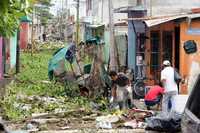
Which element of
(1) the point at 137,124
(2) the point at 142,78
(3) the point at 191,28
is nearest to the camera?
(1) the point at 137,124

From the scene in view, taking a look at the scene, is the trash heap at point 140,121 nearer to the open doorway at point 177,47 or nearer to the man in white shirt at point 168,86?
the man in white shirt at point 168,86

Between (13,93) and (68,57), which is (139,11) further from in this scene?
(13,93)

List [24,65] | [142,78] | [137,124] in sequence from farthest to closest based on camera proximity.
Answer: [24,65]
[142,78]
[137,124]

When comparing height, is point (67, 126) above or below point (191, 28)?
below

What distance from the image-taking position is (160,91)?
1714 cm

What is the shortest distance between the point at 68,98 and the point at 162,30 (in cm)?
491

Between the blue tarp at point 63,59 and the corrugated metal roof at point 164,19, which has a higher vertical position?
the corrugated metal roof at point 164,19

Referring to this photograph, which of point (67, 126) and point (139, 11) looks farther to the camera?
point (139, 11)

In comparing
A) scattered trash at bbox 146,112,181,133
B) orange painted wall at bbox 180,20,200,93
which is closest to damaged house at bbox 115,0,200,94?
orange painted wall at bbox 180,20,200,93

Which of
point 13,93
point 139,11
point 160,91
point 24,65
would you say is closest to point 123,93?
point 160,91

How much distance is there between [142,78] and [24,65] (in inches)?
506

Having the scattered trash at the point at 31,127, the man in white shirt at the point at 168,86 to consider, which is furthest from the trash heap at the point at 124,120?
the man in white shirt at the point at 168,86

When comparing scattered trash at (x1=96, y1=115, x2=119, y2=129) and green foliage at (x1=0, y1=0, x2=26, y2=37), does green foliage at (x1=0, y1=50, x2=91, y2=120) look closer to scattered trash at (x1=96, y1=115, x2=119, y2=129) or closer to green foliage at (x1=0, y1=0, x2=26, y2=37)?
scattered trash at (x1=96, y1=115, x2=119, y2=129)

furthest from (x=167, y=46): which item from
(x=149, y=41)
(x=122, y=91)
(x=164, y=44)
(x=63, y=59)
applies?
(x=122, y=91)
